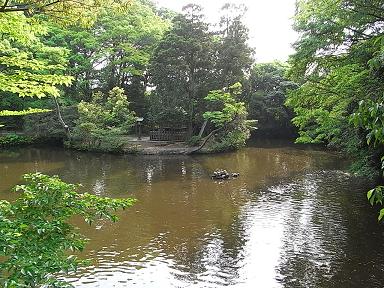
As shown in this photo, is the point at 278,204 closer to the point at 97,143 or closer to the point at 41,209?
the point at 41,209

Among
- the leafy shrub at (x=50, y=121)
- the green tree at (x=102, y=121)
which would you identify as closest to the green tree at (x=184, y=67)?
the green tree at (x=102, y=121)

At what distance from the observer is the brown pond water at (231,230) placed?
7664mm

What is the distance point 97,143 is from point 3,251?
22898 millimetres

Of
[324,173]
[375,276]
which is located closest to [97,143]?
[324,173]

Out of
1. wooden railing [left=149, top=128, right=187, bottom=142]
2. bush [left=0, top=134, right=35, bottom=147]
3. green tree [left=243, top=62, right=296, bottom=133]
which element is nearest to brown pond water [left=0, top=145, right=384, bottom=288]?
wooden railing [left=149, top=128, right=187, bottom=142]

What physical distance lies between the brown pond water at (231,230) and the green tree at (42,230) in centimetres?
389

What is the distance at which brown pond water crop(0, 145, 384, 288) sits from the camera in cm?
766

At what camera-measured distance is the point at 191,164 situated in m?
21.2

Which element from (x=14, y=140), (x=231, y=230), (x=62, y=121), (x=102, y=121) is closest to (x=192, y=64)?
(x=102, y=121)

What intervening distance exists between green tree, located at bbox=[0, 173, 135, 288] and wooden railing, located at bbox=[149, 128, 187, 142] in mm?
22808

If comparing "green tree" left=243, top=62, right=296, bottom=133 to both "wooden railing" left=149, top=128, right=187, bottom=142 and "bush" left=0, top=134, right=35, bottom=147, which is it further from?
"bush" left=0, top=134, right=35, bottom=147

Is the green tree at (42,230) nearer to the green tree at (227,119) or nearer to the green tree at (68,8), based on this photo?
the green tree at (68,8)

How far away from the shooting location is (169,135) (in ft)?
89.0

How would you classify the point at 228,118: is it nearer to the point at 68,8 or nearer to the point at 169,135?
the point at 169,135
